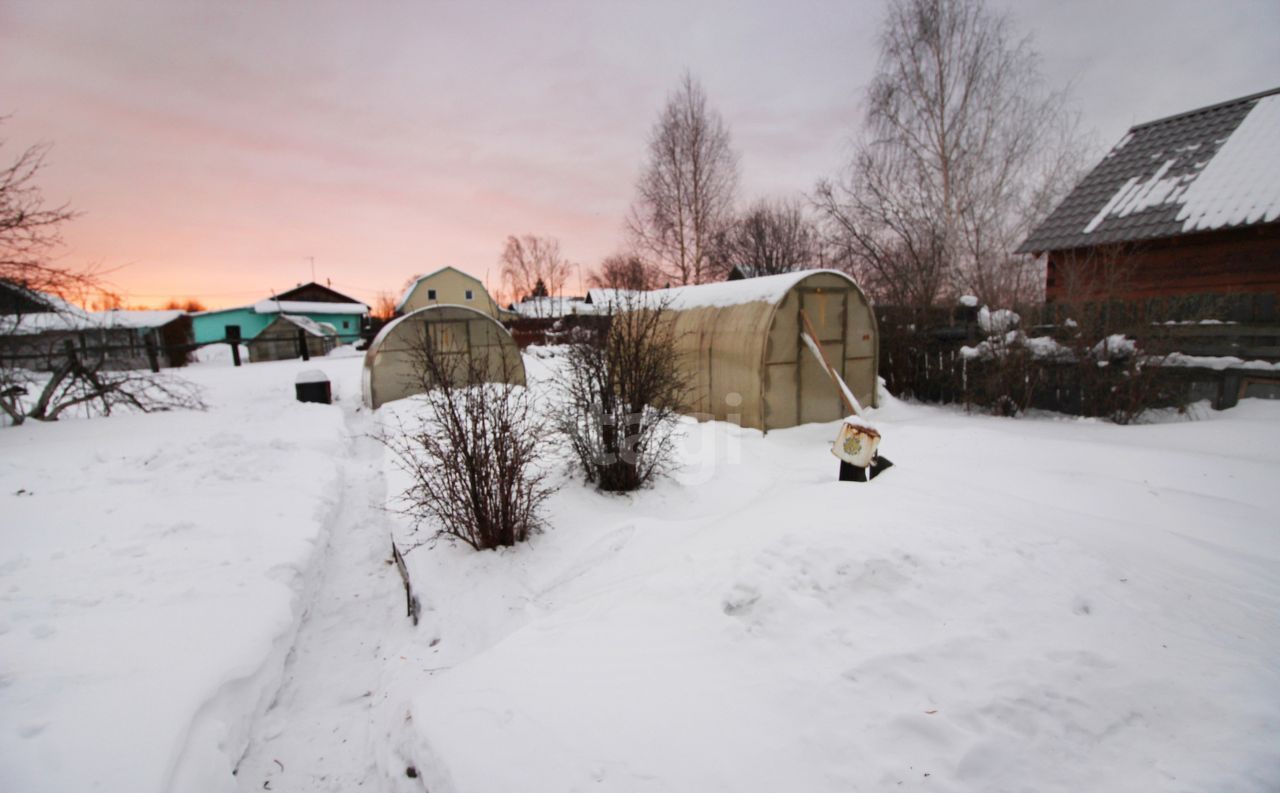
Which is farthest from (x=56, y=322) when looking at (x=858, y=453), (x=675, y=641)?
(x=858, y=453)

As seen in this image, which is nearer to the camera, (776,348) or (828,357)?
(776,348)

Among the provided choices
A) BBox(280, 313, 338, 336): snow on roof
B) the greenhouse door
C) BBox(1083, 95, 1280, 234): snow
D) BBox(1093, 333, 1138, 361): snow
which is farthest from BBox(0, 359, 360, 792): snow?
BBox(280, 313, 338, 336): snow on roof

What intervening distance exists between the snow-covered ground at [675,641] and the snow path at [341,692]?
0.06ft

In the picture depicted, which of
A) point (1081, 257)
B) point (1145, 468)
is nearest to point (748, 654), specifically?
point (1145, 468)

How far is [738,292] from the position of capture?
9.21 metres

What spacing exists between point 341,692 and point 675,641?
7.27 ft

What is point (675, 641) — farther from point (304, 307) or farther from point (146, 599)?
point (304, 307)

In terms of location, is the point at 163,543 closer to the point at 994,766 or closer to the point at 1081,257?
the point at 994,766

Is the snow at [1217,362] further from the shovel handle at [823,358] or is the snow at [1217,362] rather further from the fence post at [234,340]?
the fence post at [234,340]

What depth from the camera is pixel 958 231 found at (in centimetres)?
1522

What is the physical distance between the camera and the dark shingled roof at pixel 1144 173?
1045cm

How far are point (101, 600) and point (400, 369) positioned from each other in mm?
8564

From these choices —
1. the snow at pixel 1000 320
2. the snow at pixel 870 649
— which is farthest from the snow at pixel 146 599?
the snow at pixel 1000 320

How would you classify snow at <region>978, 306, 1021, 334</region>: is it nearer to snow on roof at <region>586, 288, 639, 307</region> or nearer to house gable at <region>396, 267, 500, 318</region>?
snow on roof at <region>586, 288, 639, 307</region>
